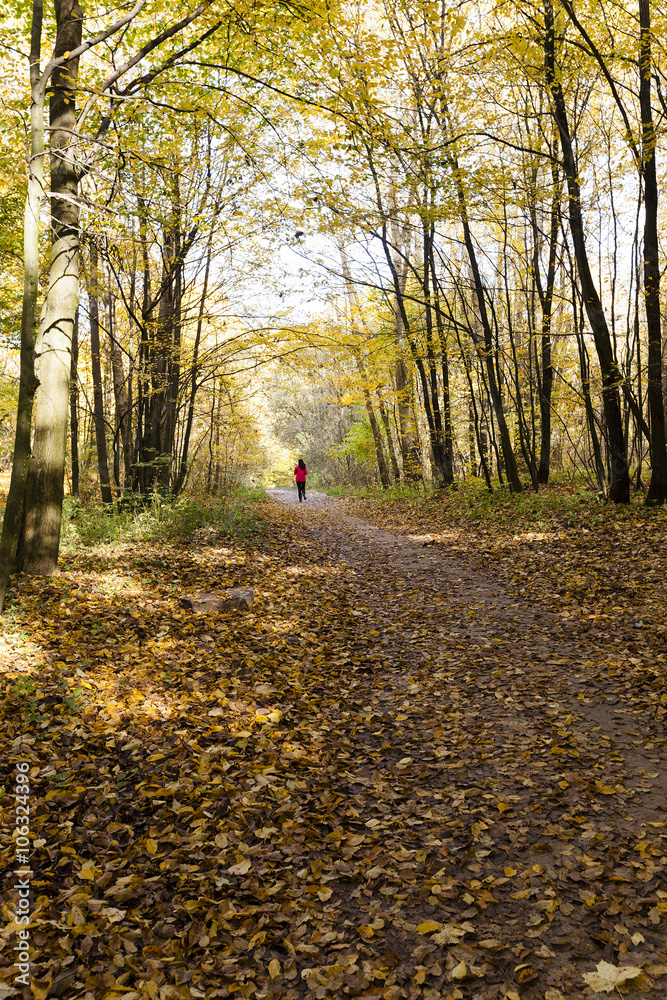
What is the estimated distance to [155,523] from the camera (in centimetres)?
1142

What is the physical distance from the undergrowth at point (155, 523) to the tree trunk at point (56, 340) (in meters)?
A: 1.75

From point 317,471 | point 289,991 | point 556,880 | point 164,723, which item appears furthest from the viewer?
point 317,471

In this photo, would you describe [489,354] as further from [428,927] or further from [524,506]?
[428,927]

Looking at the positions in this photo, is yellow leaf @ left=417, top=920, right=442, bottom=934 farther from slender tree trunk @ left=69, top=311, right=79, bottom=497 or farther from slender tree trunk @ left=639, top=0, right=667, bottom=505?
slender tree trunk @ left=69, top=311, right=79, bottom=497

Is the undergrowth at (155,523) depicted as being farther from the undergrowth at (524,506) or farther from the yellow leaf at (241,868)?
the yellow leaf at (241,868)

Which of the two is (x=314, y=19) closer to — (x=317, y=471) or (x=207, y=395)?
(x=207, y=395)

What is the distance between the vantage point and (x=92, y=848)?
3.54 m

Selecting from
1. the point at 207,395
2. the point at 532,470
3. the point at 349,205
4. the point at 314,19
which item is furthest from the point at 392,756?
the point at 207,395

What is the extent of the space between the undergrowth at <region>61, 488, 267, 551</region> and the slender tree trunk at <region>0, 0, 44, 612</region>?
3.36m

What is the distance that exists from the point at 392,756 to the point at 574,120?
48.9 feet

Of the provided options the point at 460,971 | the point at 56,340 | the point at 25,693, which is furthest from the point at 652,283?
the point at 25,693

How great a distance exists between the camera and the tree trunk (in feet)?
24.1

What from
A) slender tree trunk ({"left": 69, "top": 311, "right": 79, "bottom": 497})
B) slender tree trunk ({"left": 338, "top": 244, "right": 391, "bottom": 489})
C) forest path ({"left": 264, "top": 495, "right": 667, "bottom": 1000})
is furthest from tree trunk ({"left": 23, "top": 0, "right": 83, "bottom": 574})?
slender tree trunk ({"left": 338, "top": 244, "right": 391, "bottom": 489})

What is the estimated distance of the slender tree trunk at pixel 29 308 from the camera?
5.46 metres
